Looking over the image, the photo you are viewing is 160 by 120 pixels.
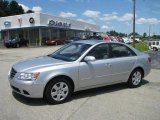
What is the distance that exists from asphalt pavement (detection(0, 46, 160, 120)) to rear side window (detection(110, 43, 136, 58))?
1.11m

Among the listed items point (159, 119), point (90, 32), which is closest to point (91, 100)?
point (159, 119)

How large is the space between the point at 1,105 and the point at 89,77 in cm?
238

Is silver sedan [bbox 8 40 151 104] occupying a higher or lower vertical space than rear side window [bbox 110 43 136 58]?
lower

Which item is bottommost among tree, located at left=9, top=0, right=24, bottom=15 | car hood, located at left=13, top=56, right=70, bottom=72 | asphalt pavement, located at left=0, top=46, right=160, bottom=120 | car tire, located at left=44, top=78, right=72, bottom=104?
asphalt pavement, located at left=0, top=46, right=160, bottom=120

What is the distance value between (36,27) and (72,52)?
129 ft

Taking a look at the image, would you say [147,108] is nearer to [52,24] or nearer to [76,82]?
[76,82]

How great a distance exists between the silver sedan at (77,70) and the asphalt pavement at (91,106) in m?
0.31

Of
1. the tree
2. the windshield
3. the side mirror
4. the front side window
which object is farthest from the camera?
the tree

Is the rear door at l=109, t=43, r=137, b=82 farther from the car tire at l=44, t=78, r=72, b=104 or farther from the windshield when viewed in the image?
the car tire at l=44, t=78, r=72, b=104

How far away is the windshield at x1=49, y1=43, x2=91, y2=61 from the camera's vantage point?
274 inches

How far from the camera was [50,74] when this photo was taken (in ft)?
20.1

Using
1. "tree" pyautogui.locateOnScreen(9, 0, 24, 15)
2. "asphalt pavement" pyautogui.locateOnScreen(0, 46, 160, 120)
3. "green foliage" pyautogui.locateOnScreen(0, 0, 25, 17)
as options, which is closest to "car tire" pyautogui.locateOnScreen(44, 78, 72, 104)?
"asphalt pavement" pyautogui.locateOnScreen(0, 46, 160, 120)

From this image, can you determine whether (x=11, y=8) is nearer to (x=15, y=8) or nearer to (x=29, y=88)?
(x=15, y=8)

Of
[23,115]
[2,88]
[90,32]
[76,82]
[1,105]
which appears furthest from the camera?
[90,32]
